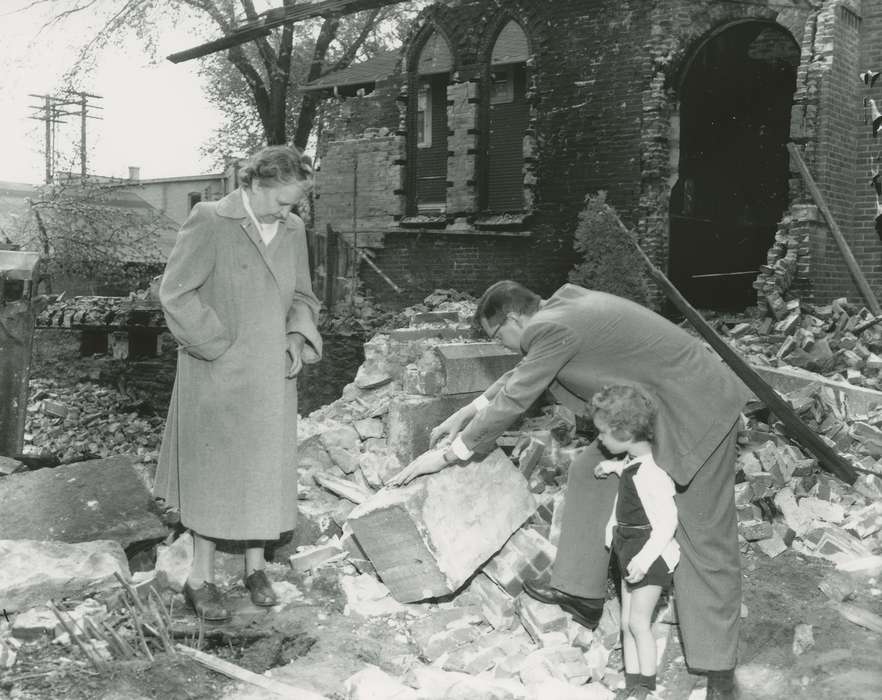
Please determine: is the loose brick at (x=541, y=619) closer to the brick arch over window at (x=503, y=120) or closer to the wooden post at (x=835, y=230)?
the wooden post at (x=835, y=230)

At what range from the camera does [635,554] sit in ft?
11.6

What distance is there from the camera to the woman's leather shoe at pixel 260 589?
4148 mm

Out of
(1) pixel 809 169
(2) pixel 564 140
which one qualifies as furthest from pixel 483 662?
(2) pixel 564 140

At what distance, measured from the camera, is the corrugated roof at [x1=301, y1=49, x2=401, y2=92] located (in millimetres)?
17969

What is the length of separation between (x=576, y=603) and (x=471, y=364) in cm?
228

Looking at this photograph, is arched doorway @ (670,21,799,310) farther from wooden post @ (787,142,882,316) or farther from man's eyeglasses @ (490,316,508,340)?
man's eyeglasses @ (490,316,508,340)

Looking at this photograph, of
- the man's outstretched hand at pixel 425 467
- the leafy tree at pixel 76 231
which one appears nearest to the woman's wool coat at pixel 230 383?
the man's outstretched hand at pixel 425 467

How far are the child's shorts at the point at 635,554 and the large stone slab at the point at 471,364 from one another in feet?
7.97

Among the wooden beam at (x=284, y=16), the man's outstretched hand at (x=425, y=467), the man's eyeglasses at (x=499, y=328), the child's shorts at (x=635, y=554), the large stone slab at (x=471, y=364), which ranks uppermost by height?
the wooden beam at (x=284, y=16)

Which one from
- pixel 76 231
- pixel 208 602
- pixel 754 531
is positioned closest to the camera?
pixel 208 602

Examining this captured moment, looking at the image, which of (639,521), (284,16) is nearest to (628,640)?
(639,521)

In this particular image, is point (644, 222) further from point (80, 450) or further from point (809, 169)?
point (80, 450)

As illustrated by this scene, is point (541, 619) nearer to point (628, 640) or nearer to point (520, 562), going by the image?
point (520, 562)

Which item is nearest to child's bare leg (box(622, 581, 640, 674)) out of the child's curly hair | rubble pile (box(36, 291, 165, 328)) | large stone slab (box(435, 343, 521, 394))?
the child's curly hair
